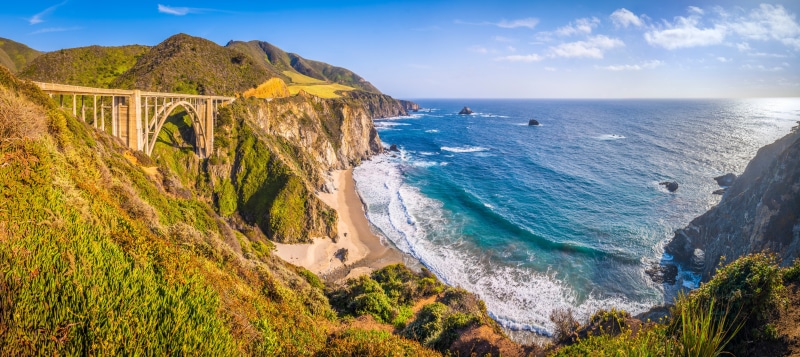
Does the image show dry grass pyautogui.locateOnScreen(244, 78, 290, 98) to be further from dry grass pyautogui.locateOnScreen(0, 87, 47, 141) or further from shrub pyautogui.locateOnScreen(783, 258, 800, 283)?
shrub pyautogui.locateOnScreen(783, 258, 800, 283)

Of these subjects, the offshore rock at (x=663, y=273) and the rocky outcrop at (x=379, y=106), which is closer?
the offshore rock at (x=663, y=273)

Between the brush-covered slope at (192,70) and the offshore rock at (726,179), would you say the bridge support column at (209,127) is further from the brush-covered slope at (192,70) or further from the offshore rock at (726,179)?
the offshore rock at (726,179)

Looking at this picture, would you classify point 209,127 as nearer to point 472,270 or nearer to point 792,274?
point 472,270

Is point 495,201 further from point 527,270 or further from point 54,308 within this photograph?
point 54,308

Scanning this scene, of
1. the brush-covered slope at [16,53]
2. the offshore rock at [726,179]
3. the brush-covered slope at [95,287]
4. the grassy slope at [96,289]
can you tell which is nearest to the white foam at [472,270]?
the brush-covered slope at [95,287]

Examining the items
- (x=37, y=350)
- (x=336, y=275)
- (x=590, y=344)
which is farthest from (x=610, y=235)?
(x=37, y=350)

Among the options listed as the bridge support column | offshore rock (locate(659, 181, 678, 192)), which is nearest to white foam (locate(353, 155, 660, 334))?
the bridge support column
